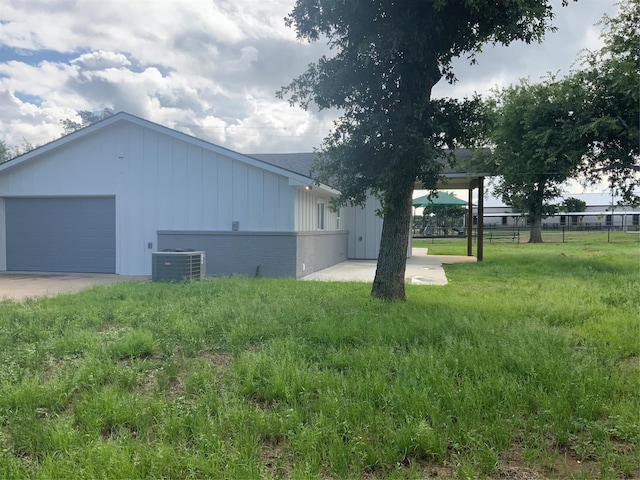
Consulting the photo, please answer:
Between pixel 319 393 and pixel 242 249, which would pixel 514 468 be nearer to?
pixel 319 393

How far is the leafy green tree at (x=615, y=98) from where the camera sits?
11.6 metres

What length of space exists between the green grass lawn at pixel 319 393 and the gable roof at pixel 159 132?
524cm

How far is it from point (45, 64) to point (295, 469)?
10.9 meters

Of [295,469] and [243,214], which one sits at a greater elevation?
[243,214]

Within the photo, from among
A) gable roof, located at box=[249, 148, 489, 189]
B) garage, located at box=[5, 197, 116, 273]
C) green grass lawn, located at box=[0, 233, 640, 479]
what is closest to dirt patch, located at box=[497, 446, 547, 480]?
green grass lawn, located at box=[0, 233, 640, 479]

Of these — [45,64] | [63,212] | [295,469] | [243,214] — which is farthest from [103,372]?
[63,212]

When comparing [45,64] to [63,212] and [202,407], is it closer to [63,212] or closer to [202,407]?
[63,212]

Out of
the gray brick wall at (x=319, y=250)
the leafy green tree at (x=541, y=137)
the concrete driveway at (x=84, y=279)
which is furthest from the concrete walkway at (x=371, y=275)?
the leafy green tree at (x=541, y=137)

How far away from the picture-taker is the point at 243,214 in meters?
11.4

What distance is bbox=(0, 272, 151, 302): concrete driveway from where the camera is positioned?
8.87 m

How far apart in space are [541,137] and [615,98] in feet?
6.61

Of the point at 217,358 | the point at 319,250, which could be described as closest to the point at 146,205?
the point at 319,250

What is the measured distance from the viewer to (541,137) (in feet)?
41.9

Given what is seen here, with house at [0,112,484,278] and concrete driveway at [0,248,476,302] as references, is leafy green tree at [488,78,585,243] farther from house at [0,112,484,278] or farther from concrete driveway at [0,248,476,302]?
house at [0,112,484,278]
